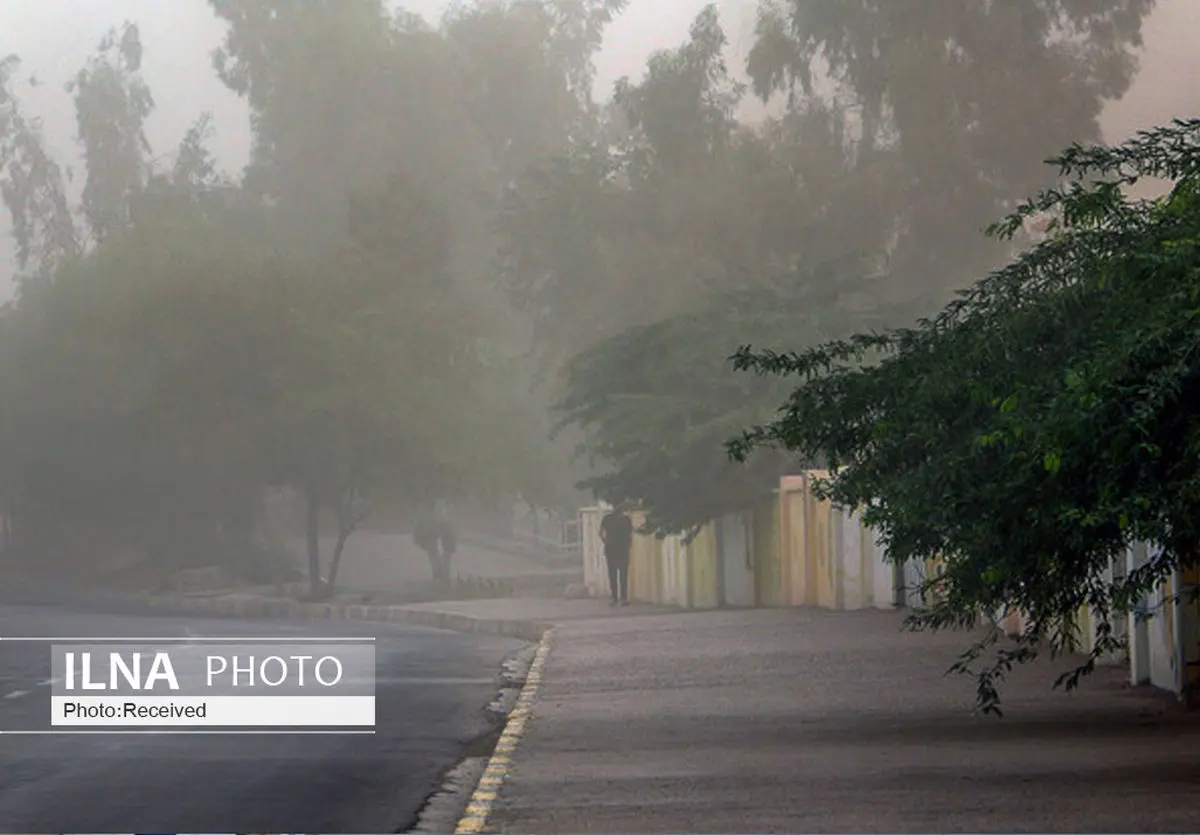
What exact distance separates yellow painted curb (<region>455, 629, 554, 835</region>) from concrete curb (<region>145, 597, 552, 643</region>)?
12805 mm

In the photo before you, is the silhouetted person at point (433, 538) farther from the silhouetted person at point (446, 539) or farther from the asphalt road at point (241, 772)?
the asphalt road at point (241, 772)

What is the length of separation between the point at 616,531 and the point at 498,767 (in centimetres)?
2691

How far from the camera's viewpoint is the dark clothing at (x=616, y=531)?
4012 cm

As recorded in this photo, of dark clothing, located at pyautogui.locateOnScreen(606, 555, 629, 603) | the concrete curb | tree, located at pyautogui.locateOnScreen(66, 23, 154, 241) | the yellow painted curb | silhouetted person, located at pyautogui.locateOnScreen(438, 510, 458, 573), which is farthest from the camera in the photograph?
tree, located at pyautogui.locateOnScreen(66, 23, 154, 241)

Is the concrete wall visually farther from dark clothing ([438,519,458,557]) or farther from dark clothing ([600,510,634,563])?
dark clothing ([438,519,458,557])

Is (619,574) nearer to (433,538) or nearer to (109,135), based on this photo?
(433,538)

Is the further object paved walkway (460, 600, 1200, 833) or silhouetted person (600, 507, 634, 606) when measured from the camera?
silhouetted person (600, 507, 634, 606)

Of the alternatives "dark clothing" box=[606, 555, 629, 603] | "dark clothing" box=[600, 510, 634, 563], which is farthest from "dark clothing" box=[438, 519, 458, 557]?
"dark clothing" box=[600, 510, 634, 563]

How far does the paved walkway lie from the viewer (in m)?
10.5

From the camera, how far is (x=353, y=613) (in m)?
46.5

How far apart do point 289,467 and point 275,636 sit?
957 inches

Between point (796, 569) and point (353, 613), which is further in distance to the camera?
point (353, 613)

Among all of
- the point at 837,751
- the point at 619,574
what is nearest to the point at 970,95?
the point at 619,574

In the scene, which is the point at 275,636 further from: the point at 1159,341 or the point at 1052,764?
the point at 1159,341
